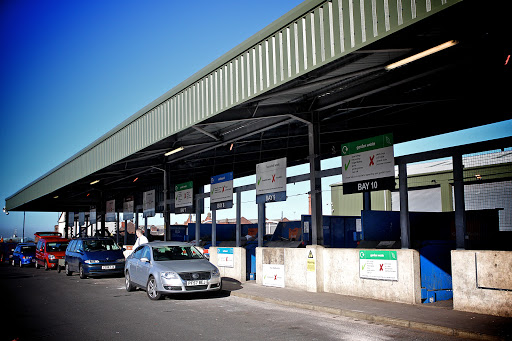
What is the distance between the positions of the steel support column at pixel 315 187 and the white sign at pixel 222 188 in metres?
4.51

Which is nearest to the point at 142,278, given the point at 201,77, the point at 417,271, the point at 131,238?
the point at 201,77

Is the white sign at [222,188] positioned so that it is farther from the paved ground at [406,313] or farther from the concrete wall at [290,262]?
the paved ground at [406,313]

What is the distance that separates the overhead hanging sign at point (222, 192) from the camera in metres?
17.1

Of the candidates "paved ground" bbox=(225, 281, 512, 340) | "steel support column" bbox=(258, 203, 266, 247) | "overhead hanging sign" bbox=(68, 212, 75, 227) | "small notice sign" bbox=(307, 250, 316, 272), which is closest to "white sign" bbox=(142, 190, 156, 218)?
"steel support column" bbox=(258, 203, 266, 247)

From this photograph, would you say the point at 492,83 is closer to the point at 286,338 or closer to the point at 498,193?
the point at 498,193

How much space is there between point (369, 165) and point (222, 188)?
283 inches

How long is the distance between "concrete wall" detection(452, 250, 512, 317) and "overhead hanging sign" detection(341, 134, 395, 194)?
8.16 ft

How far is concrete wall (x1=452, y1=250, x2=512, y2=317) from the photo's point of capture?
8.70 m

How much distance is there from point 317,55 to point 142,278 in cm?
791

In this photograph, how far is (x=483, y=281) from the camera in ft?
29.6

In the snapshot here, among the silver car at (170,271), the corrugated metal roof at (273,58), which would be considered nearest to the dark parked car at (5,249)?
the corrugated metal roof at (273,58)

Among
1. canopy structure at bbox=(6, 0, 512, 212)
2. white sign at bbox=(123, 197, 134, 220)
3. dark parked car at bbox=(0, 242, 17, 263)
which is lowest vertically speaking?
dark parked car at bbox=(0, 242, 17, 263)

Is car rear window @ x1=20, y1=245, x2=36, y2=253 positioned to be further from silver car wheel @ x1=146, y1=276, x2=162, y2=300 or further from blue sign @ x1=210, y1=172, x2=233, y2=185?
silver car wheel @ x1=146, y1=276, x2=162, y2=300

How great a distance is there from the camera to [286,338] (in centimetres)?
734
